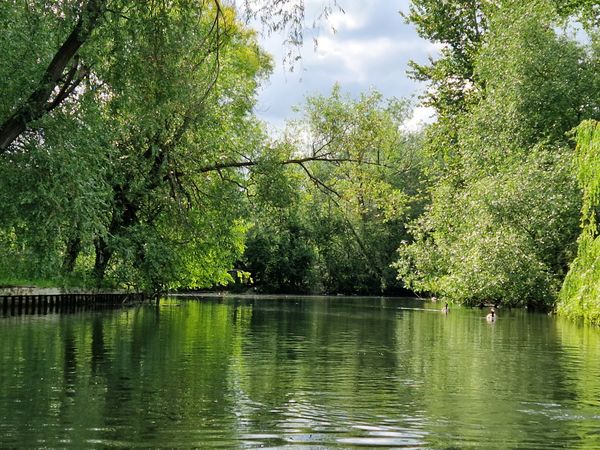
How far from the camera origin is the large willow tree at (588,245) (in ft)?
96.4

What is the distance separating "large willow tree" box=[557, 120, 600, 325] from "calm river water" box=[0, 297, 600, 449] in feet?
19.4

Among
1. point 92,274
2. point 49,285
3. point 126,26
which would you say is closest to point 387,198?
point 92,274

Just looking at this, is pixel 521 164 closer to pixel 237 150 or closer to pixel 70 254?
pixel 237 150

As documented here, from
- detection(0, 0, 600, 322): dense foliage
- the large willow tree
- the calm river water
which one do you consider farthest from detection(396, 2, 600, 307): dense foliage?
the calm river water

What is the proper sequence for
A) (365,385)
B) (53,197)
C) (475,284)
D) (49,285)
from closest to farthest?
(365,385) → (53,197) → (49,285) → (475,284)

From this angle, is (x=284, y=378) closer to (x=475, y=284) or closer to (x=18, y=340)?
(x=18, y=340)

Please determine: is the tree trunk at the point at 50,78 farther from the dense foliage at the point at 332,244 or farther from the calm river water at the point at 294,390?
the dense foliage at the point at 332,244

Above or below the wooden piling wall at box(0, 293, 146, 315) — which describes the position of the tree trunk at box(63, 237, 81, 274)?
above

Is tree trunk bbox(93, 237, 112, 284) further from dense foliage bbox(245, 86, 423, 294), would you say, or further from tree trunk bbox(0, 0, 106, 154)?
dense foliage bbox(245, 86, 423, 294)

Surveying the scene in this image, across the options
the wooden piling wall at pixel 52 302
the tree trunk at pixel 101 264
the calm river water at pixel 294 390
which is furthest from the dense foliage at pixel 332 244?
the calm river water at pixel 294 390

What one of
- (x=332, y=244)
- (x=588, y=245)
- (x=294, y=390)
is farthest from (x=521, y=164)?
(x=332, y=244)

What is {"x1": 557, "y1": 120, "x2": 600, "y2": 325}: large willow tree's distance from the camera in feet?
96.4

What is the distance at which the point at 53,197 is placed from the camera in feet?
57.4

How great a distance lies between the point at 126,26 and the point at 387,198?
816 inches
